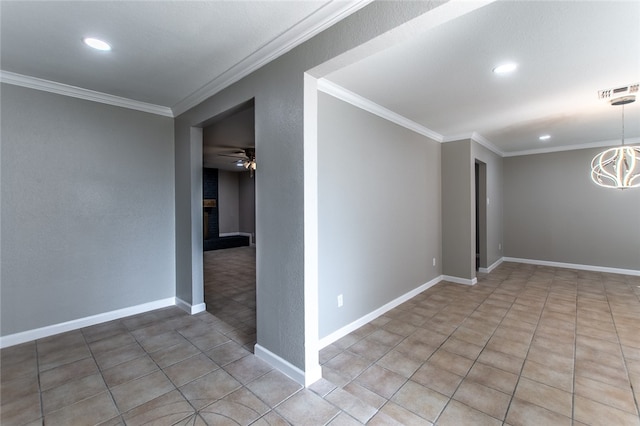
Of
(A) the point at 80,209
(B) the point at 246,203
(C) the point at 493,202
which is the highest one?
(B) the point at 246,203

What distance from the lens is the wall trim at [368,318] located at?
267 centimetres

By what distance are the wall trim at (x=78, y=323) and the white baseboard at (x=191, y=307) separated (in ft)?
0.52

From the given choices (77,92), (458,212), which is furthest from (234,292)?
(458,212)

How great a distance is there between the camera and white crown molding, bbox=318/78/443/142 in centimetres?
264

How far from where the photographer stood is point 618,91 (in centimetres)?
278

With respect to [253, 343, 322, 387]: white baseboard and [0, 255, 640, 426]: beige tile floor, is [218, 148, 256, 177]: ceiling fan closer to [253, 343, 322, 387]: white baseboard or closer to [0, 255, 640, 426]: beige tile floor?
[0, 255, 640, 426]: beige tile floor

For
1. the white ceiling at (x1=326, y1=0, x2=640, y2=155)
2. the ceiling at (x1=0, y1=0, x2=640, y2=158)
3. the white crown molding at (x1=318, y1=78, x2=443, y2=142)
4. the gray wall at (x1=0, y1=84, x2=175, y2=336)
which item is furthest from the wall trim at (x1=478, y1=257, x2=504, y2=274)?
the gray wall at (x1=0, y1=84, x2=175, y2=336)

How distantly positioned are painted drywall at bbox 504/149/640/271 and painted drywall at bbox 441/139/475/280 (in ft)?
8.11

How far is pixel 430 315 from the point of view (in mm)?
3320

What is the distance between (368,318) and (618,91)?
3.46 m

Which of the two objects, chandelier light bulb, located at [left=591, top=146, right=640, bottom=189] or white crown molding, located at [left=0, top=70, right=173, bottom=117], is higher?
white crown molding, located at [left=0, top=70, right=173, bottom=117]

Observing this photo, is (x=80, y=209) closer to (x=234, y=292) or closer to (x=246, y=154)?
(x=234, y=292)

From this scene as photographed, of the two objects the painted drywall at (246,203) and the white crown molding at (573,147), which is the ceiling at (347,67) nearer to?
the white crown molding at (573,147)

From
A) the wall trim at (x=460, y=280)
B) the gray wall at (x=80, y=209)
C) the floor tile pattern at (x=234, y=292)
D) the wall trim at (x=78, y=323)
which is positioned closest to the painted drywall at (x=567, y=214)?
the wall trim at (x=460, y=280)
